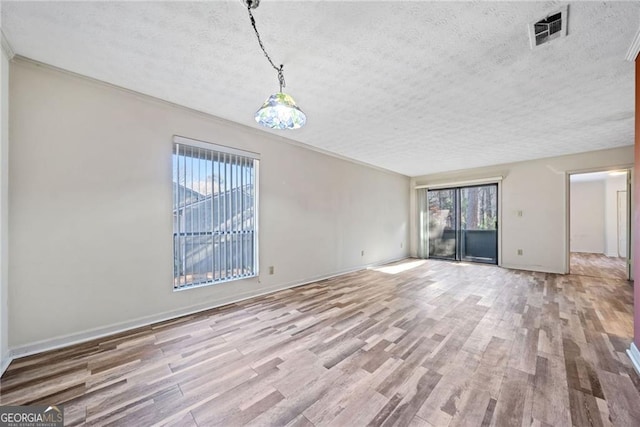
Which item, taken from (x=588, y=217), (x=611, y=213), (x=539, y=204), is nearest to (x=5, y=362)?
(x=539, y=204)

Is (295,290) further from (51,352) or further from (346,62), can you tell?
(346,62)

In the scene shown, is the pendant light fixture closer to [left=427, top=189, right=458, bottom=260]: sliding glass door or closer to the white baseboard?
the white baseboard

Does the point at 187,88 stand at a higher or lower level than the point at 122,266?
higher

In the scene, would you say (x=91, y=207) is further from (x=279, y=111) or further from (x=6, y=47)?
(x=279, y=111)

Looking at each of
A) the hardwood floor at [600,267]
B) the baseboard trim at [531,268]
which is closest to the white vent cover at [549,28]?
the baseboard trim at [531,268]

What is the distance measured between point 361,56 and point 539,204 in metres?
5.75

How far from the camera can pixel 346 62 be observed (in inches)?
82.3

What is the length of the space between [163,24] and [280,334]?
110 inches

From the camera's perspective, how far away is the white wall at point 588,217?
769 cm

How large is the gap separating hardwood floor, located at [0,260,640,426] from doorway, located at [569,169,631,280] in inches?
221

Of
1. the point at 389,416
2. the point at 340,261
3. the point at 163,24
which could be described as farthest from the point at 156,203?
the point at 340,261

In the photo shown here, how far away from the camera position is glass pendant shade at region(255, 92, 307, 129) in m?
1.84

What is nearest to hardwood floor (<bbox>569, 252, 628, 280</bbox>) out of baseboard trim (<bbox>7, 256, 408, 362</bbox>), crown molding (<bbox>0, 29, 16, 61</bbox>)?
baseboard trim (<bbox>7, 256, 408, 362</bbox>)

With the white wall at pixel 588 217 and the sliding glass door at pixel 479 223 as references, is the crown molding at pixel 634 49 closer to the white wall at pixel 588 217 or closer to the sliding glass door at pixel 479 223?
the sliding glass door at pixel 479 223
